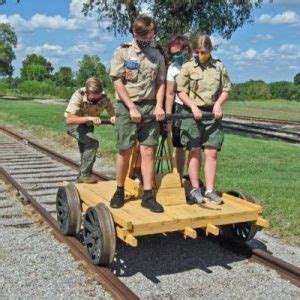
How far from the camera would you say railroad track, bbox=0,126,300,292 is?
4918mm

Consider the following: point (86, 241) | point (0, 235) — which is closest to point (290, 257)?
point (86, 241)

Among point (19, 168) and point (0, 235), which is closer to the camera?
point (0, 235)

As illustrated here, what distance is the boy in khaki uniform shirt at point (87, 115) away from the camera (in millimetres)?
6738

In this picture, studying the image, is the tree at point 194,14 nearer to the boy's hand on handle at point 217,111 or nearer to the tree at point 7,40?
the boy's hand on handle at point 217,111

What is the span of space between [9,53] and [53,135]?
221ft

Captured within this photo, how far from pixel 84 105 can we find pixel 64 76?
4217 inches

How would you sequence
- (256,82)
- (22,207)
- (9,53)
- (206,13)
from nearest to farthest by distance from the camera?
(22,207) < (206,13) < (9,53) < (256,82)

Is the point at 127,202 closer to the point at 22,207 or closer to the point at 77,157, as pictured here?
the point at 22,207

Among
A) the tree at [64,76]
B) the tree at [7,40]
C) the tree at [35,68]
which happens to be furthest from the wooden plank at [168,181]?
the tree at [35,68]

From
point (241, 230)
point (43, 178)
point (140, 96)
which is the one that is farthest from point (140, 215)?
point (43, 178)

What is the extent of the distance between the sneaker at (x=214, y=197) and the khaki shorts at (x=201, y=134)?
1.62 ft

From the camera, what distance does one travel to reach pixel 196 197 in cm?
563

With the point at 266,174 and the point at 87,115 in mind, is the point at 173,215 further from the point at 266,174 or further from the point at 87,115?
the point at 266,174

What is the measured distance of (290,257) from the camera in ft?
18.5
